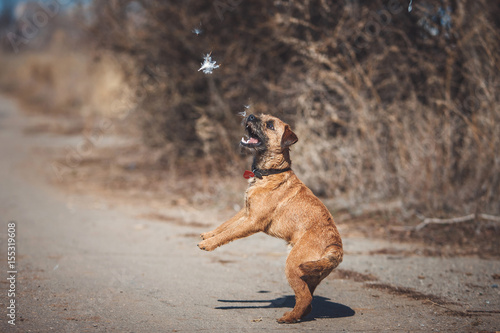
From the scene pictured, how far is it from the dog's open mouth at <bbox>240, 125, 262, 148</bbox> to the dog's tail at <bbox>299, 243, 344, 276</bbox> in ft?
3.72

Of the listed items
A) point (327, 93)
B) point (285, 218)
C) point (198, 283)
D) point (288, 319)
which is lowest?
point (288, 319)

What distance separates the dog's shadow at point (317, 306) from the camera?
176 inches

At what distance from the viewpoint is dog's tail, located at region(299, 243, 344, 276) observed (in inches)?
→ 152

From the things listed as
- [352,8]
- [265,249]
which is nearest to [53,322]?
[265,249]

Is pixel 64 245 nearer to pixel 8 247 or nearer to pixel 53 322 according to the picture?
pixel 8 247

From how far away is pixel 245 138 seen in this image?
15.0ft

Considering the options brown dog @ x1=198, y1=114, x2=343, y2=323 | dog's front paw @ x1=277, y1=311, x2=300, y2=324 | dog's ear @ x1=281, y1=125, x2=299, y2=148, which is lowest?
dog's front paw @ x1=277, y1=311, x2=300, y2=324

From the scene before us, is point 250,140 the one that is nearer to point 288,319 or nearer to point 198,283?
point 288,319

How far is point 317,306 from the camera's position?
475cm

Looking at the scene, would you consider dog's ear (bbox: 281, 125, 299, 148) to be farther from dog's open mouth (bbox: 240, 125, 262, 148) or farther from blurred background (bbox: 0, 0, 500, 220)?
blurred background (bbox: 0, 0, 500, 220)
